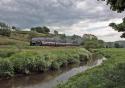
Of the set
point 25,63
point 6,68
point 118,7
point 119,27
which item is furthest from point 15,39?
point 118,7

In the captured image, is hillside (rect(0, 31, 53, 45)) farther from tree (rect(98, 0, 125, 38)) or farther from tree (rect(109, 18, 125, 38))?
tree (rect(98, 0, 125, 38))

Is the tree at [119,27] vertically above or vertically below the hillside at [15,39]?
above

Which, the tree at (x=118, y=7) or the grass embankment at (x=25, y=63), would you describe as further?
the grass embankment at (x=25, y=63)

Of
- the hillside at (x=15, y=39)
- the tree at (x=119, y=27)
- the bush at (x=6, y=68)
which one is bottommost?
the bush at (x=6, y=68)

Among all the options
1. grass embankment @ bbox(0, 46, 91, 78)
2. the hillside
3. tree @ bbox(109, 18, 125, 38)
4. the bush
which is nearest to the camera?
tree @ bbox(109, 18, 125, 38)

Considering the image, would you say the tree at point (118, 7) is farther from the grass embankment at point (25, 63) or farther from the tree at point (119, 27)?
the grass embankment at point (25, 63)

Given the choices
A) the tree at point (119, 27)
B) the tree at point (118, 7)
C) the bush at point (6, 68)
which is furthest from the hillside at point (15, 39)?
the tree at point (118, 7)

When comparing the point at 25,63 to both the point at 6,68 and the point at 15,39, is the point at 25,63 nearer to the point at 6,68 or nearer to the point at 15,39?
the point at 6,68

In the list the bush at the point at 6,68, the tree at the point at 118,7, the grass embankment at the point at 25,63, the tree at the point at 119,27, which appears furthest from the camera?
the grass embankment at the point at 25,63

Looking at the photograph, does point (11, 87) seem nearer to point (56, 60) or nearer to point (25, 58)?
point (25, 58)

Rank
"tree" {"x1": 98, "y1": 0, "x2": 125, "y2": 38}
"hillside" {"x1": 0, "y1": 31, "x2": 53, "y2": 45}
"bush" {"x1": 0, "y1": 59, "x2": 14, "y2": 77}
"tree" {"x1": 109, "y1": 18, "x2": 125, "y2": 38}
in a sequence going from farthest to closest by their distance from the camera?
"hillside" {"x1": 0, "y1": 31, "x2": 53, "y2": 45}, "bush" {"x1": 0, "y1": 59, "x2": 14, "y2": 77}, "tree" {"x1": 109, "y1": 18, "x2": 125, "y2": 38}, "tree" {"x1": 98, "y1": 0, "x2": 125, "y2": 38}

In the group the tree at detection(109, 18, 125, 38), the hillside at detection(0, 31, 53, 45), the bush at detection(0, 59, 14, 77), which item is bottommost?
the bush at detection(0, 59, 14, 77)

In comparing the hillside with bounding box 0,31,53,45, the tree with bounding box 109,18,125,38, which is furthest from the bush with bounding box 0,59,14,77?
the hillside with bounding box 0,31,53,45

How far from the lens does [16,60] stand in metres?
46.2
